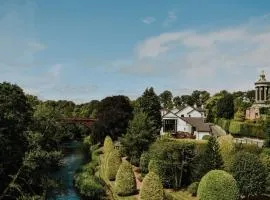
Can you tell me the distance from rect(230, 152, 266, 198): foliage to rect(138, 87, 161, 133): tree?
31.5 m

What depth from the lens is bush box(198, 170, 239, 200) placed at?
3075 cm

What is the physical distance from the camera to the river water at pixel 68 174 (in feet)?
124

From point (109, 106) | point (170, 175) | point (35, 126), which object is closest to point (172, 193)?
point (170, 175)

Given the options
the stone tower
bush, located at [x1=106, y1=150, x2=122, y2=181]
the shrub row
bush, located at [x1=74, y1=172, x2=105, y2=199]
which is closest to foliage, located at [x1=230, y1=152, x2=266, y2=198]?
bush, located at [x1=74, y1=172, x2=105, y2=199]

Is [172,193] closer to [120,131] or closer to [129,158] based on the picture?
[129,158]

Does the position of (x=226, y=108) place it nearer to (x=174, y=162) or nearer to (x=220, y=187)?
(x=174, y=162)

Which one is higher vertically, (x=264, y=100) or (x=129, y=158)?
(x=264, y=100)

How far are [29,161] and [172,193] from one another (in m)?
15.2

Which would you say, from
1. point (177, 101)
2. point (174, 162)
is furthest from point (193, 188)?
point (177, 101)

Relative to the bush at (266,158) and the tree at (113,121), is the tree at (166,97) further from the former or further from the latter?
the bush at (266,158)

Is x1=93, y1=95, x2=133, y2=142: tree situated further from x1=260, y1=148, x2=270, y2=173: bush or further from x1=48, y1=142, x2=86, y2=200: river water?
x1=260, y1=148, x2=270, y2=173: bush

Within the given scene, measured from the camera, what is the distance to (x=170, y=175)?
A: 40688 millimetres

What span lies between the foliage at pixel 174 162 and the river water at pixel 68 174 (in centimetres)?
978

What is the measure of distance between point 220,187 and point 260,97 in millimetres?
48062
